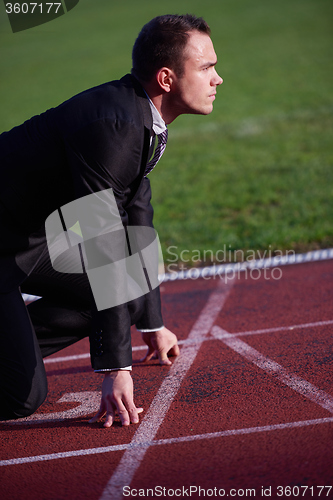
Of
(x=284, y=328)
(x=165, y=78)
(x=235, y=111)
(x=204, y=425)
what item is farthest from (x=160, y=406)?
(x=235, y=111)

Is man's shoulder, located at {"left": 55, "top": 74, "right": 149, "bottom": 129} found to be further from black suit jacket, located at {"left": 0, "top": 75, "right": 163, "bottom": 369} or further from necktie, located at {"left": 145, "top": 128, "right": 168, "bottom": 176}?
necktie, located at {"left": 145, "top": 128, "right": 168, "bottom": 176}

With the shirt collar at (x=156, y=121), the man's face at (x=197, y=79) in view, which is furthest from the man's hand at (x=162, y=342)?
the man's face at (x=197, y=79)

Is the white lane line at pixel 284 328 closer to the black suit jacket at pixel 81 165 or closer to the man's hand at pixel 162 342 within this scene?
the man's hand at pixel 162 342

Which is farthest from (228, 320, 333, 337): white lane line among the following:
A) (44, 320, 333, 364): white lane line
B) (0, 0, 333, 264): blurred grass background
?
(0, 0, 333, 264): blurred grass background

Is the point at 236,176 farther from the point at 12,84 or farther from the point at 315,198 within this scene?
the point at 12,84

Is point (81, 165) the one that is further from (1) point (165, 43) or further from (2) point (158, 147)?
(1) point (165, 43)

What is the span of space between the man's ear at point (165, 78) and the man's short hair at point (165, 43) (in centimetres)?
2

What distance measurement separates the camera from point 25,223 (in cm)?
297

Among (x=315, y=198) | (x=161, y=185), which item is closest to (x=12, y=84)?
(x=161, y=185)

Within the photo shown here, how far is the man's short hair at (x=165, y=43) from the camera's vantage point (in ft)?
8.79

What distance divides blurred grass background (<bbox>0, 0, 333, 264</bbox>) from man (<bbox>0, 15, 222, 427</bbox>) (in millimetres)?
1952

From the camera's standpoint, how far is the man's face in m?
2.70

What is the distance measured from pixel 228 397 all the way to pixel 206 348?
74cm

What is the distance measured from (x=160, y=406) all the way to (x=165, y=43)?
1.80 metres
